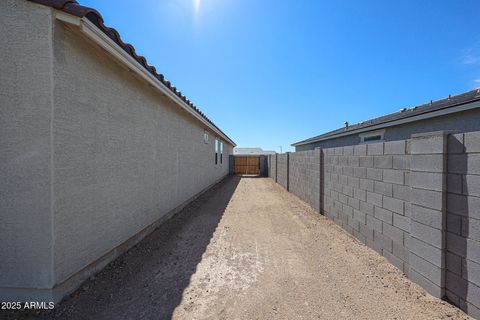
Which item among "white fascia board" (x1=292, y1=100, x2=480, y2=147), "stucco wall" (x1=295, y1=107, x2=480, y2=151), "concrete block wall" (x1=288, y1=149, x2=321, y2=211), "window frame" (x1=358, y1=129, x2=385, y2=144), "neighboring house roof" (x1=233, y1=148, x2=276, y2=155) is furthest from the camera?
"neighboring house roof" (x1=233, y1=148, x2=276, y2=155)

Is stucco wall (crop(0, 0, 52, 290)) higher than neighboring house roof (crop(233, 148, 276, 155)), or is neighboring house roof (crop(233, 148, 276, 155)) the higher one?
neighboring house roof (crop(233, 148, 276, 155))

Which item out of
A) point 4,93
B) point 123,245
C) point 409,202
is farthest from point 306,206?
point 4,93

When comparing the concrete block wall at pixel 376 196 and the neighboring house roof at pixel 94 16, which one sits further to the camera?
the concrete block wall at pixel 376 196

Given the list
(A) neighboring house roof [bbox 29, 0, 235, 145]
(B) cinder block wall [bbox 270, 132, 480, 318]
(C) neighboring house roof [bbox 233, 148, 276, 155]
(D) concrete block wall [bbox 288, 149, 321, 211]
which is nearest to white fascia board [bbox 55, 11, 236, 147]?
(A) neighboring house roof [bbox 29, 0, 235, 145]

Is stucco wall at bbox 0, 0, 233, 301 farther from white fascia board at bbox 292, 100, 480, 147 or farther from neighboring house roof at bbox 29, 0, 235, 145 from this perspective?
white fascia board at bbox 292, 100, 480, 147

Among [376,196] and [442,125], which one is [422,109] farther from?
[376,196]

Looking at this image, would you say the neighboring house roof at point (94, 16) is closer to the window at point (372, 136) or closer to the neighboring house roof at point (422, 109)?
the neighboring house roof at point (422, 109)

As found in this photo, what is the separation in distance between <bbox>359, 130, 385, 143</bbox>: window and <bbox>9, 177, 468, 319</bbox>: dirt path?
5406 mm

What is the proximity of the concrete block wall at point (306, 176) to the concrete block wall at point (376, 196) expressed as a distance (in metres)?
1.02

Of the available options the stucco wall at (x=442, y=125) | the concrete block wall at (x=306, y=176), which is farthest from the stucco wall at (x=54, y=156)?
the stucco wall at (x=442, y=125)

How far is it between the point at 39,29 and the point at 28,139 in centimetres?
113

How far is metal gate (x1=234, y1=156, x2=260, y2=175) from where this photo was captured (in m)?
19.7

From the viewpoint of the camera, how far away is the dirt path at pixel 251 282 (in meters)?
2.04

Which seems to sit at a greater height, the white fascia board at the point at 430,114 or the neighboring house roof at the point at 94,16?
the neighboring house roof at the point at 94,16
